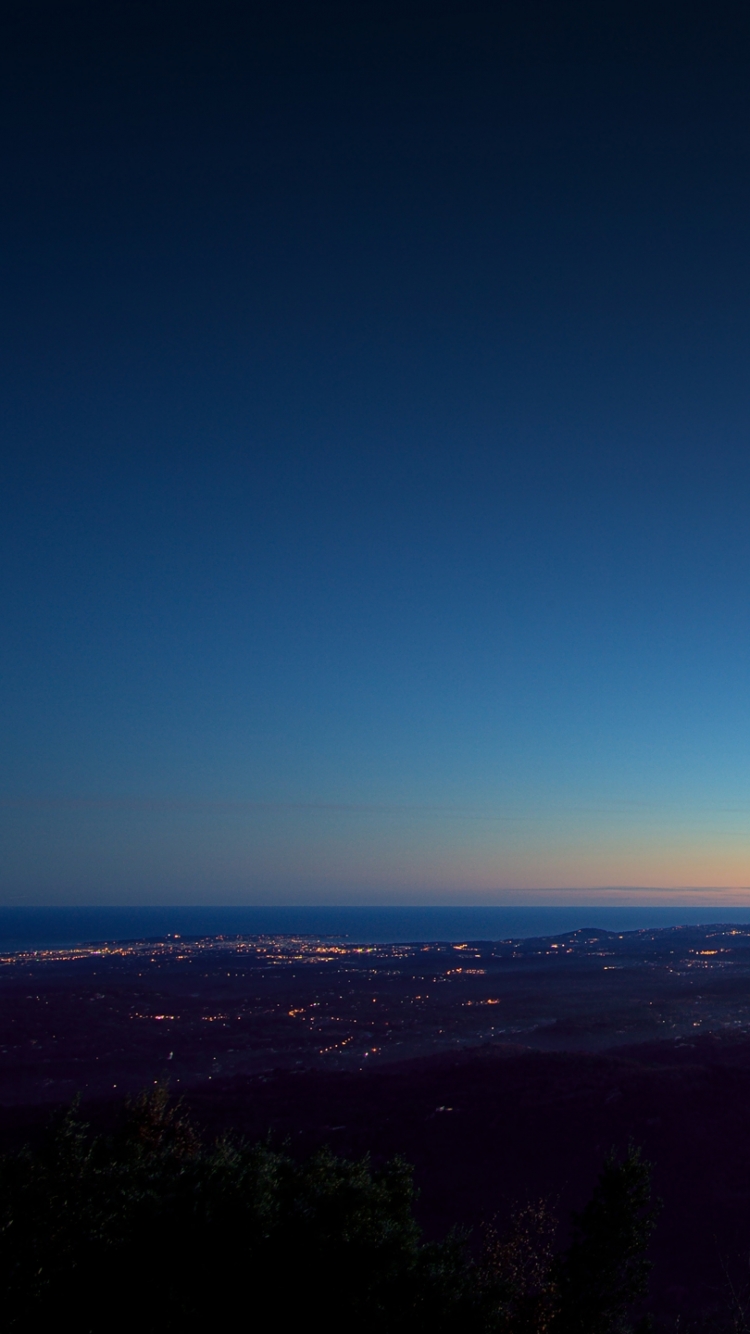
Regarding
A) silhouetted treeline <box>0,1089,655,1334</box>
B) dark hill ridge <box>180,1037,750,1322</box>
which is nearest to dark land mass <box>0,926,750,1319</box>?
dark hill ridge <box>180,1037,750,1322</box>

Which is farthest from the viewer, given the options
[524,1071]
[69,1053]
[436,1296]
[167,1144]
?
[69,1053]

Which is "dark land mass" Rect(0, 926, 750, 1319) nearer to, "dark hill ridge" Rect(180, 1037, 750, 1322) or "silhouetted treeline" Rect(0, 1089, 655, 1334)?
"dark hill ridge" Rect(180, 1037, 750, 1322)

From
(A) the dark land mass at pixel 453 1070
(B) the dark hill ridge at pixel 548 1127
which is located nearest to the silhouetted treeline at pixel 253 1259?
(A) the dark land mass at pixel 453 1070

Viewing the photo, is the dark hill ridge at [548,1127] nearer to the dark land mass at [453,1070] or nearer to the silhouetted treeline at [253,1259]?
the dark land mass at [453,1070]

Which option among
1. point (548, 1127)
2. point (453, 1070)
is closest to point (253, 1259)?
point (548, 1127)

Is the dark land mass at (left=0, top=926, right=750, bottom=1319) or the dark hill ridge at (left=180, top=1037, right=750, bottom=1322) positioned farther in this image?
the dark land mass at (left=0, top=926, right=750, bottom=1319)

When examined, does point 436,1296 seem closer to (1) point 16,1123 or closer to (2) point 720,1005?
(1) point 16,1123

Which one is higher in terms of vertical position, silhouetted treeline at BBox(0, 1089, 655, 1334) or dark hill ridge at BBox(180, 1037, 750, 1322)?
silhouetted treeline at BBox(0, 1089, 655, 1334)

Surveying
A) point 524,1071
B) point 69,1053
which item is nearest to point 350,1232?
point 524,1071
